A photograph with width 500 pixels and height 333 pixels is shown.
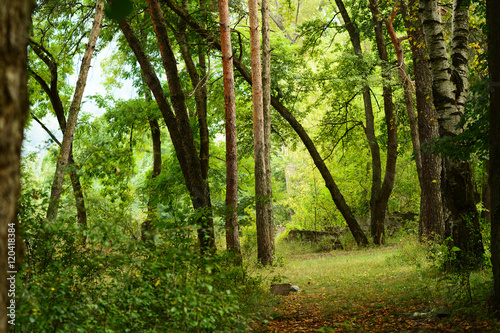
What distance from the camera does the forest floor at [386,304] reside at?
210 inches

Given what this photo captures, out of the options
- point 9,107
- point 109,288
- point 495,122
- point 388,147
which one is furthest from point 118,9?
point 388,147

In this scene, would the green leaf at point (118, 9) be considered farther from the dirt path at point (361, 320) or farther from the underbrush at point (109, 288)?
the dirt path at point (361, 320)

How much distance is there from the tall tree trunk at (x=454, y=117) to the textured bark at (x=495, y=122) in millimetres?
2336

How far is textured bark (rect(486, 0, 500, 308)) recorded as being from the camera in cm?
461

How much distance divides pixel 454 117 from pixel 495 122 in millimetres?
2733

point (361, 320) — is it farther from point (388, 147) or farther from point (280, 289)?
point (388, 147)

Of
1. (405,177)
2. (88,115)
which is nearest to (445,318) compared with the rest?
(88,115)

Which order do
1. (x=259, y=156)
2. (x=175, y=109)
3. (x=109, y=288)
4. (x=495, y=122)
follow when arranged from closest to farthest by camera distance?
(x=109, y=288) → (x=495, y=122) → (x=175, y=109) → (x=259, y=156)

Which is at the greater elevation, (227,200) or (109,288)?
(227,200)

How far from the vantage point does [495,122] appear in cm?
464

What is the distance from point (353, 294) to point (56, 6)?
11.3 metres

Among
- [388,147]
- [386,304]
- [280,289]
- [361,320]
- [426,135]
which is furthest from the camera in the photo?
[388,147]

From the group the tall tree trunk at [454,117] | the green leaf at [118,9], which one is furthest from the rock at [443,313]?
the green leaf at [118,9]

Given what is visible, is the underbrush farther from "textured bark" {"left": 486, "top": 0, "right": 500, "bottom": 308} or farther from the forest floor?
"textured bark" {"left": 486, "top": 0, "right": 500, "bottom": 308}
